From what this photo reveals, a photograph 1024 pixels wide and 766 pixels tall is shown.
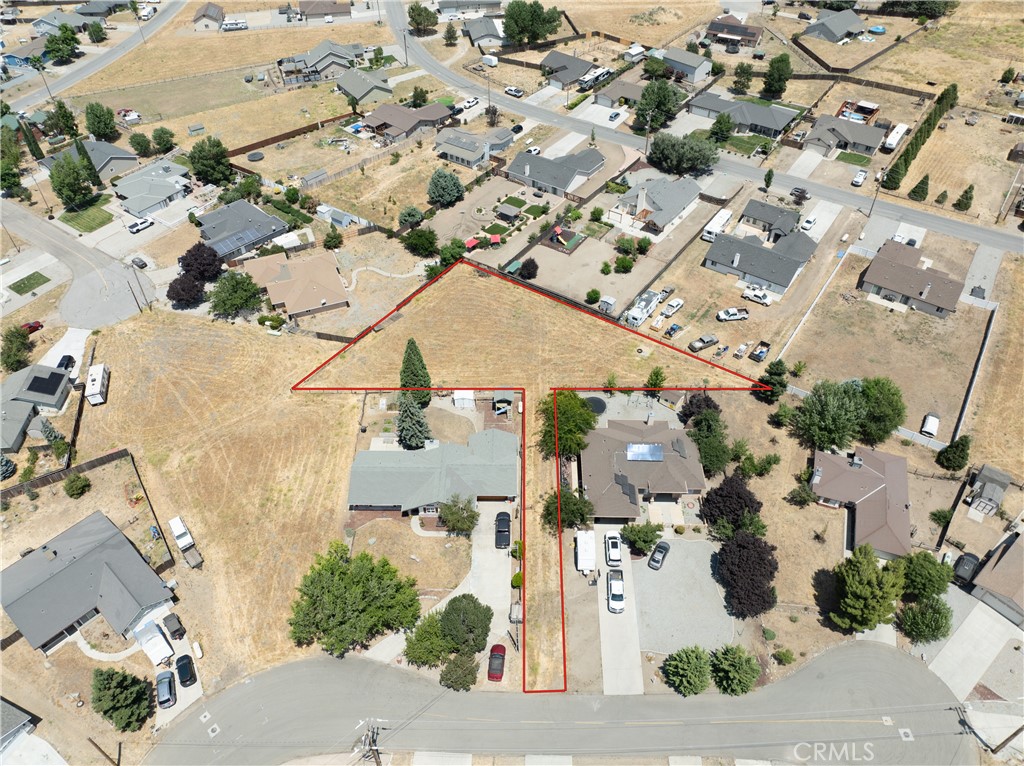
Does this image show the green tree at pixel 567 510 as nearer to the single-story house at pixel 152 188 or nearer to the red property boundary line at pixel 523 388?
the red property boundary line at pixel 523 388

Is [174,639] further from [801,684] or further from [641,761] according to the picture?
[801,684]

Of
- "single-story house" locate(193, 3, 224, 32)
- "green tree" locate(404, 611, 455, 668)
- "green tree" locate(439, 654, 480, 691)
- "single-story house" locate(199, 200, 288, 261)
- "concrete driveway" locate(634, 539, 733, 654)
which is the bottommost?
"concrete driveway" locate(634, 539, 733, 654)

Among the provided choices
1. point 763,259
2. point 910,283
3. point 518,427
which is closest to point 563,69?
point 763,259

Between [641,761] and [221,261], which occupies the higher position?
[221,261]

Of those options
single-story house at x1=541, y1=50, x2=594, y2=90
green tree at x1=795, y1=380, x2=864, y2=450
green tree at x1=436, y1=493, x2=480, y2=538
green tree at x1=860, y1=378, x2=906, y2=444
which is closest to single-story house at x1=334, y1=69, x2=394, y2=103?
single-story house at x1=541, y1=50, x2=594, y2=90

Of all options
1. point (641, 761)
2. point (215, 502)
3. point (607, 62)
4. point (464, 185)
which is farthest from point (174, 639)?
point (607, 62)

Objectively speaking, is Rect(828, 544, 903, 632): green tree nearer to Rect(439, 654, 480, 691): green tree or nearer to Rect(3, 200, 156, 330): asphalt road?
Rect(439, 654, 480, 691): green tree
